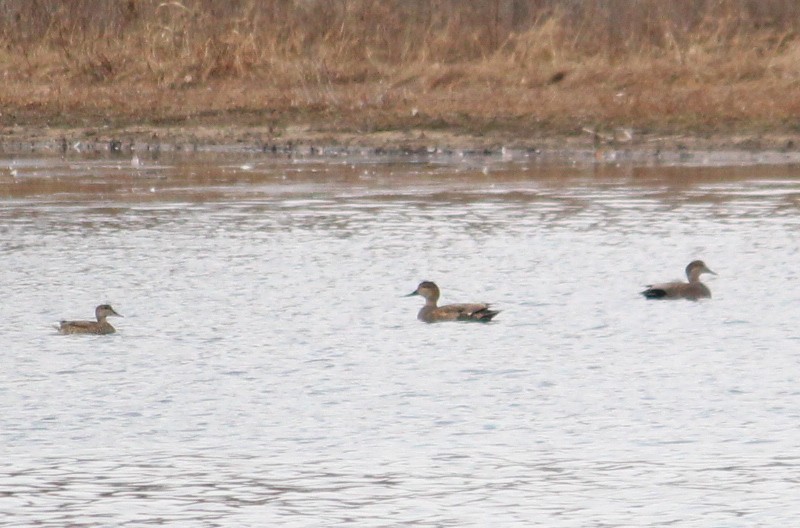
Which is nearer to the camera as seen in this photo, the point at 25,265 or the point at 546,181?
the point at 25,265

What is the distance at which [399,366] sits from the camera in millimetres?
9328

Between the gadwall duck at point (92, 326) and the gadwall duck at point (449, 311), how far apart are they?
1.78 meters

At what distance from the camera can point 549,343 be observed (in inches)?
393

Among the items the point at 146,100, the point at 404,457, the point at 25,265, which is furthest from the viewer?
the point at 146,100

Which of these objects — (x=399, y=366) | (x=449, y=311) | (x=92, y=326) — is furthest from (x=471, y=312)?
(x=92, y=326)

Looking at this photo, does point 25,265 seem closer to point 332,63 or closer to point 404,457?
point 404,457

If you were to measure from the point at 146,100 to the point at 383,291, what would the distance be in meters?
15.8

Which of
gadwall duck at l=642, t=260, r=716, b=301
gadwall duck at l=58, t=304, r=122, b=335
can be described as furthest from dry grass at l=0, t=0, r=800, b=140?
gadwall duck at l=58, t=304, r=122, b=335

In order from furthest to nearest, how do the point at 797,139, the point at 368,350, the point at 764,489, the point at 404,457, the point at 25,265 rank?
1. the point at 797,139
2. the point at 25,265
3. the point at 368,350
4. the point at 404,457
5. the point at 764,489

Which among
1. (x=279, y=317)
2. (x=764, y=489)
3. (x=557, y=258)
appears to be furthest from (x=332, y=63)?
(x=764, y=489)

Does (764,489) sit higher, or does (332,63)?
(332,63)

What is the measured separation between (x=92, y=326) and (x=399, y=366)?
1852 mm

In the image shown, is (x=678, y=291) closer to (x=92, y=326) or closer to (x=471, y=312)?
(x=471, y=312)

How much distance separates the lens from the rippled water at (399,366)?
6672 millimetres
